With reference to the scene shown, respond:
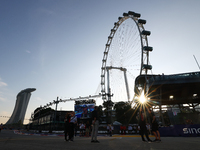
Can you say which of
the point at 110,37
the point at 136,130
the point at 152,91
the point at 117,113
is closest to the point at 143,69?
the point at 152,91

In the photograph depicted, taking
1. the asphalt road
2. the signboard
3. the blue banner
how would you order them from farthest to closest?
the signboard → the blue banner → the asphalt road

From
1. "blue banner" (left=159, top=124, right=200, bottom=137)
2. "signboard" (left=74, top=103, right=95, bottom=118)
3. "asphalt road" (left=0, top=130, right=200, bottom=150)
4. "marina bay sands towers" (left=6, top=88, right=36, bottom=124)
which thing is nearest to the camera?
"asphalt road" (left=0, top=130, right=200, bottom=150)

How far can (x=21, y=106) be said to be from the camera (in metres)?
169

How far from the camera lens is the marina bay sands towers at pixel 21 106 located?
166 meters

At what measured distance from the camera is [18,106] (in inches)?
6663

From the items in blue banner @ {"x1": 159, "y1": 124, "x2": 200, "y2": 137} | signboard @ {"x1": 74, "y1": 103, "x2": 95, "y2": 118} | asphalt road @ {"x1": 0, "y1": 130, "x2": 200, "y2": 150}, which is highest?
signboard @ {"x1": 74, "y1": 103, "x2": 95, "y2": 118}

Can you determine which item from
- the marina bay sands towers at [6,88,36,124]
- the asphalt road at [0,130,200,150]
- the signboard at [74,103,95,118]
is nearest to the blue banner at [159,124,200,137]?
the asphalt road at [0,130,200,150]

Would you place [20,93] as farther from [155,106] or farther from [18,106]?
[155,106]

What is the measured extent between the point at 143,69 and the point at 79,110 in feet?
140

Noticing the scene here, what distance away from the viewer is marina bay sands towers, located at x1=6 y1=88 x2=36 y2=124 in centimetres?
16648

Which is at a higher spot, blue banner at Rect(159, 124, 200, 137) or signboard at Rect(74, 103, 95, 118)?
signboard at Rect(74, 103, 95, 118)

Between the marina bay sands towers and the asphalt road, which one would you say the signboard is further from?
the marina bay sands towers

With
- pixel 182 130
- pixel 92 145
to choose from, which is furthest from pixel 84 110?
pixel 92 145

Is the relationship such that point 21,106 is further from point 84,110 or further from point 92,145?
point 92,145
